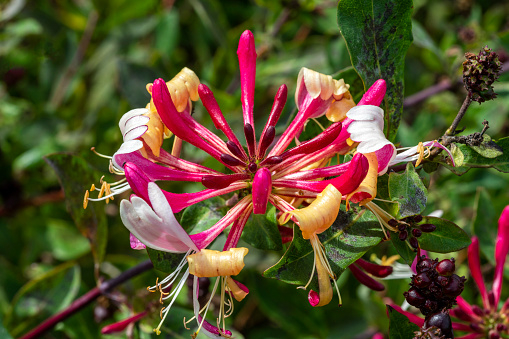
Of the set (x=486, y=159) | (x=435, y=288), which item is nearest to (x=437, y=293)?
(x=435, y=288)

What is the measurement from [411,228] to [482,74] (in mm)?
363

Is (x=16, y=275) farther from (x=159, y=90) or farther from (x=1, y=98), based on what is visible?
(x=159, y=90)

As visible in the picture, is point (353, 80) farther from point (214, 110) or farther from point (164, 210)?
point (164, 210)

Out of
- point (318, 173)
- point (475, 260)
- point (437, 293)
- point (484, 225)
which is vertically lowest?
point (484, 225)

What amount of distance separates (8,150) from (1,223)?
384 millimetres

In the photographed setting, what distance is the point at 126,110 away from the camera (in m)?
2.10

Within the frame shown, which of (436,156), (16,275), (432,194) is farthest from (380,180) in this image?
(16,275)

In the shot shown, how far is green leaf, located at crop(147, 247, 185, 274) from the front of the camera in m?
1.12

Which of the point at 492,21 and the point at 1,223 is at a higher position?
the point at 492,21

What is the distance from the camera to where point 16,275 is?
7.36 ft

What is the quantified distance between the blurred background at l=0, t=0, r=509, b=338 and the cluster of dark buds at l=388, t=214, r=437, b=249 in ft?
2.61

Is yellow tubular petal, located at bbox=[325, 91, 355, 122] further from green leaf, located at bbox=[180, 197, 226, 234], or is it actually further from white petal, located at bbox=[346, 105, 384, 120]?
green leaf, located at bbox=[180, 197, 226, 234]

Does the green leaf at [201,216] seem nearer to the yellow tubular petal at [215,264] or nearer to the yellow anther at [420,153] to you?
the yellow tubular petal at [215,264]

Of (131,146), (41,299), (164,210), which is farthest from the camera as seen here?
(41,299)
